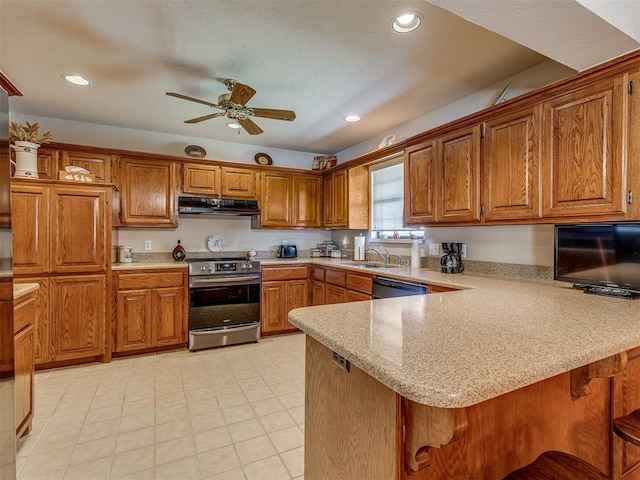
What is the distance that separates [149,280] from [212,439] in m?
1.94

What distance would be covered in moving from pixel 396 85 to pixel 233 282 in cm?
262

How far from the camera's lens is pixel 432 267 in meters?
3.21

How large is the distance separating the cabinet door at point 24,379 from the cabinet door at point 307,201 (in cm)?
304

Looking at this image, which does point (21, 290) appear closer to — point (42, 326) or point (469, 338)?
point (42, 326)

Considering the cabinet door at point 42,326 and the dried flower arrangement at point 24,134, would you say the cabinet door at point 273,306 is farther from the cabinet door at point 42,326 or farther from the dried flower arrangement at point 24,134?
the dried flower arrangement at point 24,134

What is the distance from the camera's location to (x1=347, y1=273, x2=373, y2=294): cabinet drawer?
10.3 ft

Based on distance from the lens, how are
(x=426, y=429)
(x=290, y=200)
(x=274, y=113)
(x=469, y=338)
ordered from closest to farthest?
(x=426, y=429), (x=469, y=338), (x=274, y=113), (x=290, y=200)

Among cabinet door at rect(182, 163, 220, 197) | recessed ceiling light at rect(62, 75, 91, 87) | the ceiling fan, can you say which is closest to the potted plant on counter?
recessed ceiling light at rect(62, 75, 91, 87)

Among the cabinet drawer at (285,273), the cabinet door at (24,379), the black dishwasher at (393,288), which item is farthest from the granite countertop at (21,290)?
the black dishwasher at (393,288)

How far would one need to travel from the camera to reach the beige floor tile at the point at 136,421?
2.04m

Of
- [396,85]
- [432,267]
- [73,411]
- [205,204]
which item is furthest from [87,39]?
[432,267]

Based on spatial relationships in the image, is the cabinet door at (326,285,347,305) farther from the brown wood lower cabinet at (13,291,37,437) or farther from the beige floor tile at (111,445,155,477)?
the brown wood lower cabinet at (13,291,37,437)

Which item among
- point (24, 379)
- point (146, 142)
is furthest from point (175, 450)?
point (146, 142)

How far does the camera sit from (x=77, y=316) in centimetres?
299
